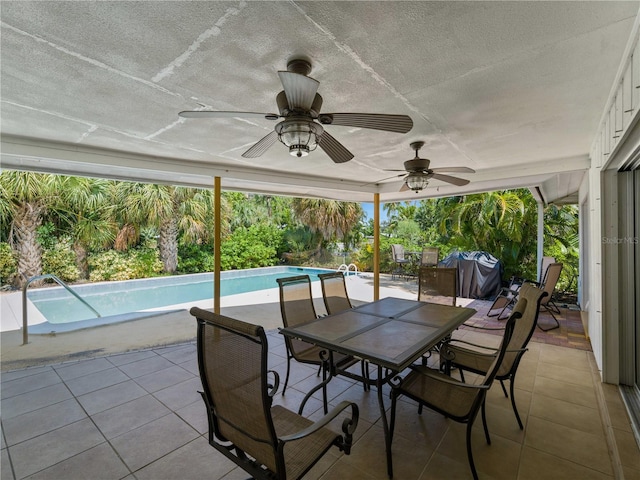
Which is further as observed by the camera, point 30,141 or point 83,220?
point 83,220

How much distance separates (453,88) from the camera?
84.6 inches

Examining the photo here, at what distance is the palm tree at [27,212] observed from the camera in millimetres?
7656

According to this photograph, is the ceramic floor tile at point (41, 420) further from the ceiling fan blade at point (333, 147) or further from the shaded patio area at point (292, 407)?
the ceiling fan blade at point (333, 147)

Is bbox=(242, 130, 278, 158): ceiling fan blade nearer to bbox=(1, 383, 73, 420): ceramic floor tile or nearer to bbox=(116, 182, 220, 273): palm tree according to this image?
bbox=(1, 383, 73, 420): ceramic floor tile

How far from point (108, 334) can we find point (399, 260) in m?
7.77

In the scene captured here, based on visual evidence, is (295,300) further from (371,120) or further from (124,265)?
(124,265)

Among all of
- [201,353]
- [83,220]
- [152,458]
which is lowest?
[152,458]

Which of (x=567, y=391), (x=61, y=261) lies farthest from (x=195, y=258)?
(x=567, y=391)

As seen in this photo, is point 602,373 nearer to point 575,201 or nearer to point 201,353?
point 201,353

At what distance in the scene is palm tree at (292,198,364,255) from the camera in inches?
464

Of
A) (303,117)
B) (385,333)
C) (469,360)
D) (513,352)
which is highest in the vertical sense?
(303,117)

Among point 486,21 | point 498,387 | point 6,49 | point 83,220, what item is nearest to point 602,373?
point 498,387

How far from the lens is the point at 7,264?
26.0ft

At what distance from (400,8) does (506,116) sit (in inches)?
71.1
